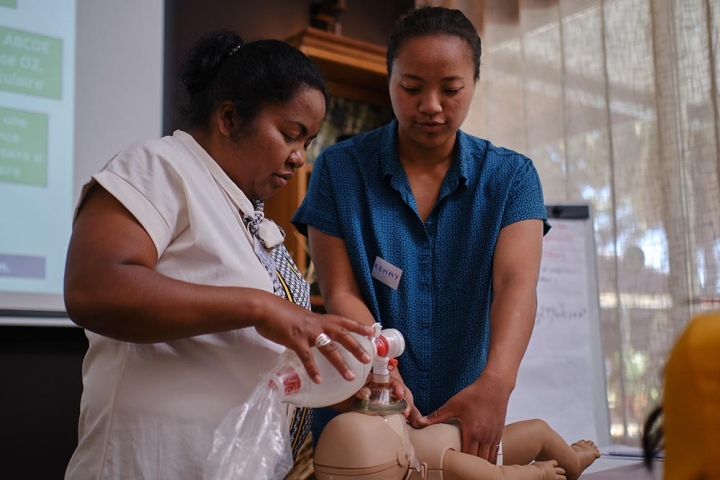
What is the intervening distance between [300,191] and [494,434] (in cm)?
208

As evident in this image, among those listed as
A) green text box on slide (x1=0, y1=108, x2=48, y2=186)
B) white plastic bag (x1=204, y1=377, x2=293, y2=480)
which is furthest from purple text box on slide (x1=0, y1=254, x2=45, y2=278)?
white plastic bag (x1=204, y1=377, x2=293, y2=480)

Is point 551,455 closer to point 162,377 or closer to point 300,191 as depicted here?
point 162,377

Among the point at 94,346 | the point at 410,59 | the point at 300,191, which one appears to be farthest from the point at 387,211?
the point at 300,191

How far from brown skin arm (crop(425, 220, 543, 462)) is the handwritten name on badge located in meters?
0.19

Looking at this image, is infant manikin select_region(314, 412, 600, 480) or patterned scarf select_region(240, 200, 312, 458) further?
patterned scarf select_region(240, 200, 312, 458)

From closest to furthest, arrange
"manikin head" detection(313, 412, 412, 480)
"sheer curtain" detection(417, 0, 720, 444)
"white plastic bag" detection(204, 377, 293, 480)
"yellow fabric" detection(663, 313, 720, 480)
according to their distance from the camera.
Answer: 1. "yellow fabric" detection(663, 313, 720, 480)
2. "white plastic bag" detection(204, 377, 293, 480)
3. "manikin head" detection(313, 412, 412, 480)
4. "sheer curtain" detection(417, 0, 720, 444)

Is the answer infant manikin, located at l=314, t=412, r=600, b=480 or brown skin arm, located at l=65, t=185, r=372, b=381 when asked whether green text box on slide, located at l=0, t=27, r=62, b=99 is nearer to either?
brown skin arm, located at l=65, t=185, r=372, b=381

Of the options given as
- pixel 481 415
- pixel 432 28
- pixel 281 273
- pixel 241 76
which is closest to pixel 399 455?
pixel 481 415

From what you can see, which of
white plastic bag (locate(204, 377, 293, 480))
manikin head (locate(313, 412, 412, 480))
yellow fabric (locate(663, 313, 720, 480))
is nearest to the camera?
yellow fabric (locate(663, 313, 720, 480))

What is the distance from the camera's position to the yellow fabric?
1.36ft

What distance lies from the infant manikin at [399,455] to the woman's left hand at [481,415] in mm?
18

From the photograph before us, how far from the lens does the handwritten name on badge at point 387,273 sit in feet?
4.66

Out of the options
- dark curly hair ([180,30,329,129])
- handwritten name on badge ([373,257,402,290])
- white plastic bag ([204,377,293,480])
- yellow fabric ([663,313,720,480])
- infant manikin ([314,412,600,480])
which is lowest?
infant manikin ([314,412,600,480])

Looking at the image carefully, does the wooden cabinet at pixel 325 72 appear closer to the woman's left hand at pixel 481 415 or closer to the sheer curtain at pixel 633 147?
the sheer curtain at pixel 633 147
